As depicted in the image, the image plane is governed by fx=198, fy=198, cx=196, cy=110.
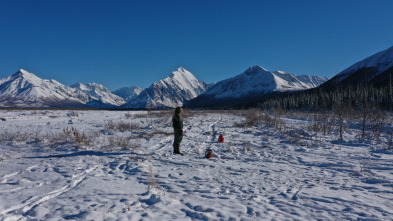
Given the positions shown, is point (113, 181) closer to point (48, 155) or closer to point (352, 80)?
point (48, 155)

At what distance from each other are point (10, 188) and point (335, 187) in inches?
304

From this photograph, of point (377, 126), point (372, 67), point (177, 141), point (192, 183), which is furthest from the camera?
point (372, 67)

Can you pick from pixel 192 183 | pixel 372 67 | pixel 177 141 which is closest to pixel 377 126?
pixel 177 141

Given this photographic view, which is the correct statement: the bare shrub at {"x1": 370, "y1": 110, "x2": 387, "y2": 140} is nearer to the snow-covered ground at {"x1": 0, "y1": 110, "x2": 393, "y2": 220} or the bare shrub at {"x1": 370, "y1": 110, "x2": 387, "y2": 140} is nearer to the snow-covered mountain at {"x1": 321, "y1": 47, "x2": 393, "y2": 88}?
the snow-covered ground at {"x1": 0, "y1": 110, "x2": 393, "y2": 220}

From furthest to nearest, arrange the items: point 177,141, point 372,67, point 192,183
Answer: point 372,67 → point 177,141 → point 192,183

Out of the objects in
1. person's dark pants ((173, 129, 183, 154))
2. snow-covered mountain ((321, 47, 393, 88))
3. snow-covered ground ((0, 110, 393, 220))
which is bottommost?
snow-covered ground ((0, 110, 393, 220))

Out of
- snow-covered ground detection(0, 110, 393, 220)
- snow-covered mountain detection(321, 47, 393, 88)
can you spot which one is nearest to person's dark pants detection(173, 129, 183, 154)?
snow-covered ground detection(0, 110, 393, 220)

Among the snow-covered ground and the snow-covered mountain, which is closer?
the snow-covered ground

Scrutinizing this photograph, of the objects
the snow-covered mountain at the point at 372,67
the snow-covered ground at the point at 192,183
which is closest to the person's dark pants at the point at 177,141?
the snow-covered ground at the point at 192,183

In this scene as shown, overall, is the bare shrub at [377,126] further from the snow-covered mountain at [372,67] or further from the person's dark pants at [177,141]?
the snow-covered mountain at [372,67]

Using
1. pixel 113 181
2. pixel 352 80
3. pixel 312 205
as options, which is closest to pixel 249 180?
pixel 312 205

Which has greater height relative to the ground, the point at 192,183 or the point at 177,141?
the point at 177,141

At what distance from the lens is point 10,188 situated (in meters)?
4.61

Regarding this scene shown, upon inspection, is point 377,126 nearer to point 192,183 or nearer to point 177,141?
point 177,141
